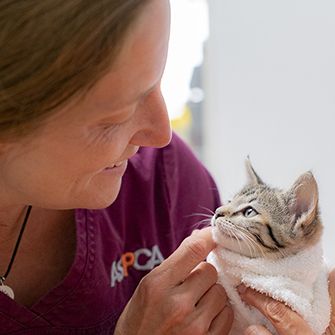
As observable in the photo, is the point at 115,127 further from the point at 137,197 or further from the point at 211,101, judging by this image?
the point at 211,101

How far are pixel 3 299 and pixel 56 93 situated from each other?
13.7 inches

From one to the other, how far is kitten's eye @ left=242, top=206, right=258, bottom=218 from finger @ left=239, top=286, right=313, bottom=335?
0.10 m

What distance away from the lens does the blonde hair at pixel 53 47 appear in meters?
0.63

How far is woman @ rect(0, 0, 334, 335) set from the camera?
641 millimetres

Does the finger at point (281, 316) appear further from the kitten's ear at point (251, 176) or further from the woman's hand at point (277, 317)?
the kitten's ear at point (251, 176)

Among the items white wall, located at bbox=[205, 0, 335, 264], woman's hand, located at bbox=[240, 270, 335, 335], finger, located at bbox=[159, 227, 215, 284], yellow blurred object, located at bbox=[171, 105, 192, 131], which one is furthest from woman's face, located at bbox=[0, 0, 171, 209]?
yellow blurred object, located at bbox=[171, 105, 192, 131]

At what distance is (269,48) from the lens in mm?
1391

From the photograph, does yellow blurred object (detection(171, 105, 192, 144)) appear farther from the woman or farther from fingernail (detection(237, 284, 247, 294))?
fingernail (detection(237, 284, 247, 294))

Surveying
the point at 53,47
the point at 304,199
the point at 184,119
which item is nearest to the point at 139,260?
the point at 304,199

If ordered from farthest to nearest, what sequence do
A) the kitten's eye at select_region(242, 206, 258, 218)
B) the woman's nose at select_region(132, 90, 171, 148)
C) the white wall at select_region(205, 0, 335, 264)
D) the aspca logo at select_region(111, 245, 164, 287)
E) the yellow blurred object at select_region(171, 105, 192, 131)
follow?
the yellow blurred object at select_region(171, 105, 192, 131) → the white wall at select_region(205, 0, 335, 264) → the aspca logo at select_region(111, 245, 164, 287) → the kitten's eye at select_region(242, 206, 258, 218) → the woman's nose at select_region(132, 90, 171, 148)

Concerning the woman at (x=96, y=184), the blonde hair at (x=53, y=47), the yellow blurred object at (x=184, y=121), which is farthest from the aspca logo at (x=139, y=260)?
the yellow blurred object at (x=184, y=121)

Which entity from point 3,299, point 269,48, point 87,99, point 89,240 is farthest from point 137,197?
point 269,48

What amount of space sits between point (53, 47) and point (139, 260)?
49cm

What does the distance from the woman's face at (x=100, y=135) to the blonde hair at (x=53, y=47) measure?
0.02 metres
